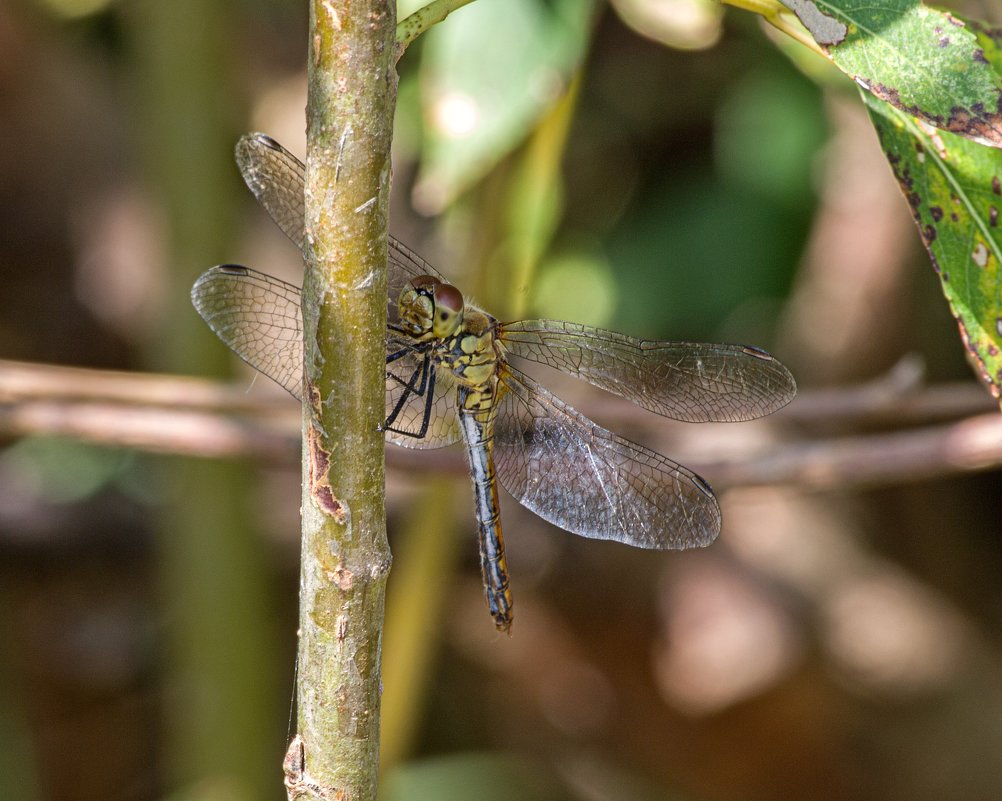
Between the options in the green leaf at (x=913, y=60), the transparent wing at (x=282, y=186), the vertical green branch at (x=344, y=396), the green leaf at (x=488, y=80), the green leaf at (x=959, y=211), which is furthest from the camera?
the green leaf at (x=488, y=80)

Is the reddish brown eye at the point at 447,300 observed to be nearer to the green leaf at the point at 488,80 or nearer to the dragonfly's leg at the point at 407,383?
the dragonfly's leg at the point at 407,383

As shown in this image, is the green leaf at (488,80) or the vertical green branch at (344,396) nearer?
the vertical green branch at (344,396)

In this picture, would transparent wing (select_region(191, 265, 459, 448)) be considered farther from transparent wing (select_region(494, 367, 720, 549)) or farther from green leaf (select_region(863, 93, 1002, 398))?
green leaf (select_region(863, 93, 1002, 398))

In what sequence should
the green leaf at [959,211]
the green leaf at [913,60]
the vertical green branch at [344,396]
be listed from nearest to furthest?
the vertical green branch at [344,396] → the green leaf at [913,60] → the green leaf at [959,211]

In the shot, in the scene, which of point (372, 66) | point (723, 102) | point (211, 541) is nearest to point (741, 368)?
point (372, 66)

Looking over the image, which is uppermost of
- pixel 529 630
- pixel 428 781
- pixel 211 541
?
pixel 211 541

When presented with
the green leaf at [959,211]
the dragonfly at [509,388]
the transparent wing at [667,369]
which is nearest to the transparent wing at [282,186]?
the dragonfly at [509,388]

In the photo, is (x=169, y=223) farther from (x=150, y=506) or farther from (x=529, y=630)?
(x=529, y=630)

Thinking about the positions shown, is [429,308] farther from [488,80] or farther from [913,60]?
[913,60]
